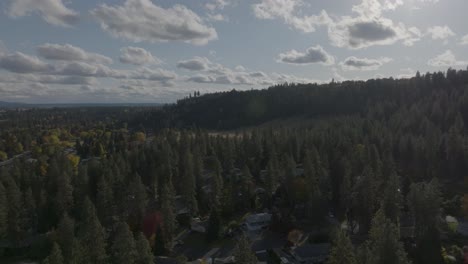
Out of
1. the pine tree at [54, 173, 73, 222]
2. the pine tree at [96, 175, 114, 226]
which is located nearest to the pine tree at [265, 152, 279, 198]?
the pine tree at [96, 175, 114, 226]

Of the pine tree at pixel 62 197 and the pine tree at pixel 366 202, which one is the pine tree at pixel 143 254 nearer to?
the pine tree at pixel 366 202

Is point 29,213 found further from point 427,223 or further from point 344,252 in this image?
point 427,223

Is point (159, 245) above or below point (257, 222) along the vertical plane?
below

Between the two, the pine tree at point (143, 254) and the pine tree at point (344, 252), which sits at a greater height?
the pine tree at point (344, 252)

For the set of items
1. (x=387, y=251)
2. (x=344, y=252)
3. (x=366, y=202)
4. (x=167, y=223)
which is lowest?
(x=167, y=223)

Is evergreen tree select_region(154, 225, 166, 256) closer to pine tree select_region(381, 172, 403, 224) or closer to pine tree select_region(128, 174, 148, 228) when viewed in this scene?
pine tree select_region(128, 174, 148, 228)

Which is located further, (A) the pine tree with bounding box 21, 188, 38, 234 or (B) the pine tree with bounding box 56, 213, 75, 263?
(A) the pine tree with bounding box 21, 188, 38, 234

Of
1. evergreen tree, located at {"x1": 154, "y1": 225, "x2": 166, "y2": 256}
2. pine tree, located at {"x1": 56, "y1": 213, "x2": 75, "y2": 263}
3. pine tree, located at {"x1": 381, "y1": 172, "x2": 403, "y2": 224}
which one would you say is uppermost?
pine tree, located at {"x1": 381, "y1": 172, "x2": 403, "y2": 224}

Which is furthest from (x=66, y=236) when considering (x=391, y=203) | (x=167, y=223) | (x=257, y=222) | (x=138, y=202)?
(x=391, y=203)

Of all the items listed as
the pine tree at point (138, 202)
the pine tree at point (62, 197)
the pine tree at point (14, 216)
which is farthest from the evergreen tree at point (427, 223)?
the pine tree at point (14, 216)

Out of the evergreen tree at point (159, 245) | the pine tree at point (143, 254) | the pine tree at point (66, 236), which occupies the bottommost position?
the evergreen tree at point (159, 245)

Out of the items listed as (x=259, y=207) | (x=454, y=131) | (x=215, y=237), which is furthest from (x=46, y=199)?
(x=454, y=131)
